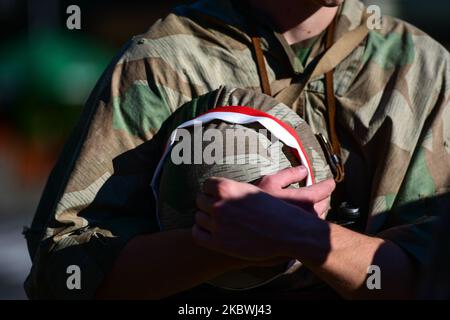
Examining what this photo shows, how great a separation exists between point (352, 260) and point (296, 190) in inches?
10.4

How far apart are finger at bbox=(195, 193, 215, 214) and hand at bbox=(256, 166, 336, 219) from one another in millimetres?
164

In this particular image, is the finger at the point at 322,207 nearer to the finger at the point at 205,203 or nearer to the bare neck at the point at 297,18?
→ the finger at the point at 205,203

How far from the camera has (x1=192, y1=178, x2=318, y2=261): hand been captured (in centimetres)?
246

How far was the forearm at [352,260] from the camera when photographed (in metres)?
2.53

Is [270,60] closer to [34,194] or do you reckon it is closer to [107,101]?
[107,101]

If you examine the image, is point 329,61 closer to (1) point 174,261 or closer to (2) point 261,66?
(2) point 261,66

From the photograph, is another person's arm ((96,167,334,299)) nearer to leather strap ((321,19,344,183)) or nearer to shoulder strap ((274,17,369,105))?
leather strap ((321,19,344,183))

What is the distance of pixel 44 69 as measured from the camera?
8.36 metres

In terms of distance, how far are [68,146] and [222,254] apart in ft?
2.67

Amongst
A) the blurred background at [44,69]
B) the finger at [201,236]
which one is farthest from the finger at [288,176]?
the blurred background at [44,69]

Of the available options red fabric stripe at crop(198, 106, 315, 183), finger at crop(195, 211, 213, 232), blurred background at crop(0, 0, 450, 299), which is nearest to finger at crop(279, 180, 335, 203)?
red fabric stripe at crop(198, 106, 315, 183)

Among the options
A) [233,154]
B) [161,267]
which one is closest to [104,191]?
[161,267]
